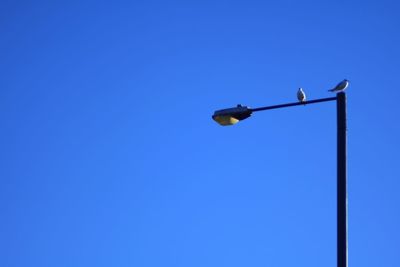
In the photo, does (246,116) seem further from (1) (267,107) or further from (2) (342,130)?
(2) (342,130)

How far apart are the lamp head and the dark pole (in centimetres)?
172

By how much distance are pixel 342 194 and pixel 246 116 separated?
8.36 feet

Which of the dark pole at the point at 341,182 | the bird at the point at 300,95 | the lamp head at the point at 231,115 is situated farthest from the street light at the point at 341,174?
the bird at the point at 300,95

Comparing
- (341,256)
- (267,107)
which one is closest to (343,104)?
(267,107)

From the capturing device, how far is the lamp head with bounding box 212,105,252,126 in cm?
1119

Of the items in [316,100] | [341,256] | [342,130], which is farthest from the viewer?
[316,100]

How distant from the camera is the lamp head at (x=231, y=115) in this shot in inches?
440

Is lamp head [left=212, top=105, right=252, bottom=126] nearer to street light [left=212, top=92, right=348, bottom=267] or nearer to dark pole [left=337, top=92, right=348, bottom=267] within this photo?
street light [left=212, top=92, right=348, bottom=267]

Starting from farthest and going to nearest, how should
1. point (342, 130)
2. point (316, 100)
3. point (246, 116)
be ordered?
point (246, 116), point (316, 100), point (342, 130)

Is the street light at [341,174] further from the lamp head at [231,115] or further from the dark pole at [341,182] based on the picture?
the lamp head at [231,115]

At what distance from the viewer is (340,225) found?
897cm

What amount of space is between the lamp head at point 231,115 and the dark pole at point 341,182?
1718 millimetres

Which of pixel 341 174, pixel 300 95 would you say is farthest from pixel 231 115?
pixel 300 95

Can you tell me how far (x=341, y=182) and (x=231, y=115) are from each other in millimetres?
2627
